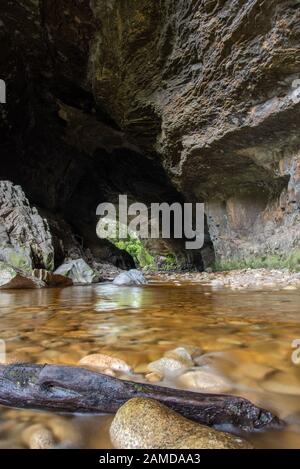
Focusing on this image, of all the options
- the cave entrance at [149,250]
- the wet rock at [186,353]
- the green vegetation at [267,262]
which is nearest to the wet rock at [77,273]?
the green vegetation at [267,262]

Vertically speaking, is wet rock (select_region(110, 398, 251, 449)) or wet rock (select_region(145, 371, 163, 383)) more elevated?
wet rock (select_region(110, 398, 251, 449))

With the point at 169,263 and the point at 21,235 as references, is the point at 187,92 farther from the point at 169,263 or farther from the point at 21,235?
the point at 169,263

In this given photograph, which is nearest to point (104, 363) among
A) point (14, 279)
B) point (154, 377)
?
point (154, 377)

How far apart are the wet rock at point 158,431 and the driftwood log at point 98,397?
2.6 inches

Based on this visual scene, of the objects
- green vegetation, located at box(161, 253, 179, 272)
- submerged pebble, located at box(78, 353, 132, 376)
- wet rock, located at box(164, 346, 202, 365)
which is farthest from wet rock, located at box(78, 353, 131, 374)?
green vegetation, located at box(161, 253, 179, 272)

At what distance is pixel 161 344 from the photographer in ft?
4.64

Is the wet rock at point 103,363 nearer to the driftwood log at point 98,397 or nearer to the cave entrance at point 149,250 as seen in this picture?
the driftwood log at point 98,397

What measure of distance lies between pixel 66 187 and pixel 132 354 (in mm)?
12635

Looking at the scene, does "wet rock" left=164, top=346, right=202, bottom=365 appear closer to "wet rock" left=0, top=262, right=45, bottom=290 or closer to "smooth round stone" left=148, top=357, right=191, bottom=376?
"smooth round stone" left=148, top=357, right=191, bottom=376

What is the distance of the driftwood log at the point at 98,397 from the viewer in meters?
0.77

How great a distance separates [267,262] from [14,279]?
16.4 ft

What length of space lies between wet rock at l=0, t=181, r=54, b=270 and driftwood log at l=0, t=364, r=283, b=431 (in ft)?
17.3

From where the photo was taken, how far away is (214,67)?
5.73 m

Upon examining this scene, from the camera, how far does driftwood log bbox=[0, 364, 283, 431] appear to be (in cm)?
77
